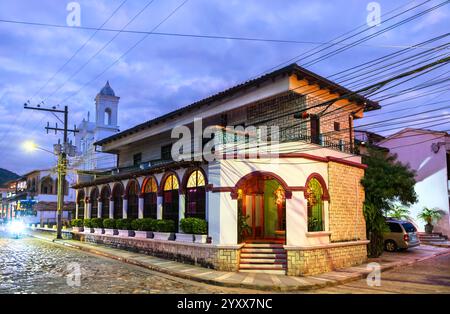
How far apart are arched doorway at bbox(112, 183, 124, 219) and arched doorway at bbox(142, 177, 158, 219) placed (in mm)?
3426

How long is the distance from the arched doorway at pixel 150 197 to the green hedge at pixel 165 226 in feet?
6.49

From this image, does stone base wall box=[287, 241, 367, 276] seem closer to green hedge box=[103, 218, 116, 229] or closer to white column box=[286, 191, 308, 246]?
white column box=[286, 191, 308, 246]

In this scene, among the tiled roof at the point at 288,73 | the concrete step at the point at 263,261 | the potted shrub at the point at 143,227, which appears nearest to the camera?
the concrete step at the point at 263,261

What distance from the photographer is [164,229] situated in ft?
62.6

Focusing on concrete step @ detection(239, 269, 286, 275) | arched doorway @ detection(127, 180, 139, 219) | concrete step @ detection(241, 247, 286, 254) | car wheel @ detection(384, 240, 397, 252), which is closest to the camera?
concrete step @ detection(239, 269, 286, 275)

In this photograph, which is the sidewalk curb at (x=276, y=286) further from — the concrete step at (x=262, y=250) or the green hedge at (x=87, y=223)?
the green hedge at (x=87, y=223)

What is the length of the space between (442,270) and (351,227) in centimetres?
388

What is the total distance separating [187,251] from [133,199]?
7912mm

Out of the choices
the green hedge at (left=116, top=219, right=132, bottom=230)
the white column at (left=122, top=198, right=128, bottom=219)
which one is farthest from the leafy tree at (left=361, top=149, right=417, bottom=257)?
the white column at (left=122, top=198, right=128, bottom=219)

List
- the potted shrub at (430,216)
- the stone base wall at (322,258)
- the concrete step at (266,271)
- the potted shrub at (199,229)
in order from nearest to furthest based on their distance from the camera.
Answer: the stone base wall at (322,258)
the concrete step at (266,271)
the potted shrub at (199,229)
the potted shrub at (430,216)

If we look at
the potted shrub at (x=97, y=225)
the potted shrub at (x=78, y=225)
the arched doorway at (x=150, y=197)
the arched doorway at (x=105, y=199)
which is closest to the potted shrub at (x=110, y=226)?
the potted shrub at (x=97, y=225)

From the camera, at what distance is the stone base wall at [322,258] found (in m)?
14.4

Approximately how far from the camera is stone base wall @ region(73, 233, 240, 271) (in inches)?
593
